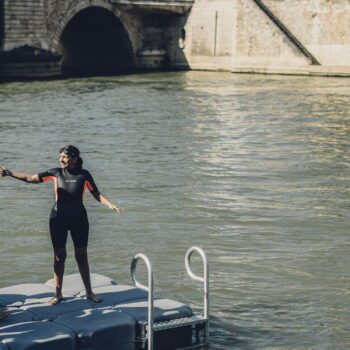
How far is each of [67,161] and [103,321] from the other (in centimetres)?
162

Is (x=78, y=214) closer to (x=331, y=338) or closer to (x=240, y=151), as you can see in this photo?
(x=331, y=338)

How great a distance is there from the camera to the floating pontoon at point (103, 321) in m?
8.52

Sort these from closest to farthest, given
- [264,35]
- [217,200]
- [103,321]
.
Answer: [103,321] < [217,200] < [264,35]

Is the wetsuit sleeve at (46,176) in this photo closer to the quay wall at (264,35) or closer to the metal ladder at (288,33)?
the quay wall at (264,35)

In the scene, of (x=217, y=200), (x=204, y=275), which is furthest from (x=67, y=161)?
(x=217, y=200)

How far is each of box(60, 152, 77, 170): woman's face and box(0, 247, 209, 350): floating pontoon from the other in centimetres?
111

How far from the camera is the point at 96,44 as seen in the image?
5447cm

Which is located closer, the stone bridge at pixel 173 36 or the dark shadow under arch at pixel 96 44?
the stone bridge at pixel 173 36

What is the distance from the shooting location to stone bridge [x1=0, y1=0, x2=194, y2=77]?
46875 mm

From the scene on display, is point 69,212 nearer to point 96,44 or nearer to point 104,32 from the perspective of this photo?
point 104,32

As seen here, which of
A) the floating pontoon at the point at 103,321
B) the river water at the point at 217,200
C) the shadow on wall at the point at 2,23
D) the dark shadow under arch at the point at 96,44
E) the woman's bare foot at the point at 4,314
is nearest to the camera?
the floating pontoon at the point at 103,321

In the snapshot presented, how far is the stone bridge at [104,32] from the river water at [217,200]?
12742 mm

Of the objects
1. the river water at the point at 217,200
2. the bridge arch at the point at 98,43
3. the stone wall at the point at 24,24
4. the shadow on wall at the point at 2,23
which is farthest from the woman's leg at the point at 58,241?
the bridge arch at the point at 98,43

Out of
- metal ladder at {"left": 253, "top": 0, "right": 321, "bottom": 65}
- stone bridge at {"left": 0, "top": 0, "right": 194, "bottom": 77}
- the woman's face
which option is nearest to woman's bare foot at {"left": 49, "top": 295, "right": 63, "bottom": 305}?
the woman's face
